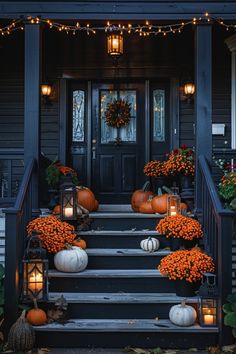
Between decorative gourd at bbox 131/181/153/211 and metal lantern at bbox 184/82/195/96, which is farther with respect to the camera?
metal lantern at bbox 184/82/195/96

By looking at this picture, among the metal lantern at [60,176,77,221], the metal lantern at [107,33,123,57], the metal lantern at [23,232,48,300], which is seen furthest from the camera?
the metal lantern at [107,33,123,57]

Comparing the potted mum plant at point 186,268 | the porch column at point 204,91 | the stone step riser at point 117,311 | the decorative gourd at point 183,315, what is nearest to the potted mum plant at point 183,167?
the porch column at point 204,91

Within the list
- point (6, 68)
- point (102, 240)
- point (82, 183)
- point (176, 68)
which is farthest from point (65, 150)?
point (102, 240)

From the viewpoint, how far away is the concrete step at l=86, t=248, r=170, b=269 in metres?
5.47

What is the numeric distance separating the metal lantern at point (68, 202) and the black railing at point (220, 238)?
1458mm

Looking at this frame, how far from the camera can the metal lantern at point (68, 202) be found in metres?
5.75

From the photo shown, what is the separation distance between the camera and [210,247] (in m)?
5.28

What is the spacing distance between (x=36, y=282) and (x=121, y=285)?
2.95ft

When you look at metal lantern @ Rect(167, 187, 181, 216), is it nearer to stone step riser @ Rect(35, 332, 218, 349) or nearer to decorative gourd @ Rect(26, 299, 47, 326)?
stone step riser @ Rect(35, 332, 218, 349)

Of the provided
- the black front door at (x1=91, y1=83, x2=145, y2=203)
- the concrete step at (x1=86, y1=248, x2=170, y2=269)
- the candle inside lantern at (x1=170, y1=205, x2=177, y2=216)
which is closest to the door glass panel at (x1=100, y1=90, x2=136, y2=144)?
the black front door at (x1=91, y1=83, x2=145, y2=203)

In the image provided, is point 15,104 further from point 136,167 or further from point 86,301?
point 86,301

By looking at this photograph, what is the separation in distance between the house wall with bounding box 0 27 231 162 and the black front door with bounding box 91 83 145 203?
393 mm

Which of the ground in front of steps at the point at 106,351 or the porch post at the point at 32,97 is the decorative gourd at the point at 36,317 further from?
the porch post at the point at 32,97

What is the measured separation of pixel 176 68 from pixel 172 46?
358 mm
